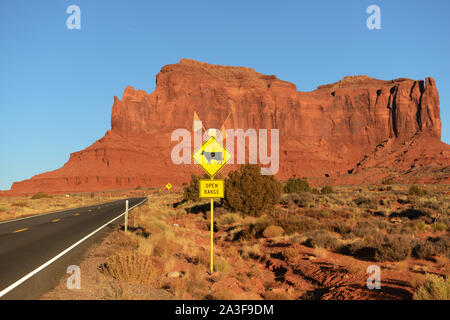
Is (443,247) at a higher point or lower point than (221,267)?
higher

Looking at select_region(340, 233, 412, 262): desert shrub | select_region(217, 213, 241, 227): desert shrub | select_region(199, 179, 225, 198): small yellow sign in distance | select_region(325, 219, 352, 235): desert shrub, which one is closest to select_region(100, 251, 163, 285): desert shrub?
select_region(199, 179, 225, 198): small yellow sign in distance

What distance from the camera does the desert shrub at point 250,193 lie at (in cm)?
2027

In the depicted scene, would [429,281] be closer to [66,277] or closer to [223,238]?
[66,277]

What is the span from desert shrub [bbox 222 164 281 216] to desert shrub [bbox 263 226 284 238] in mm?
5602

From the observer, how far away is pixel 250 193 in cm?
2055

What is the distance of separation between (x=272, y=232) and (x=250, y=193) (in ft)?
20.5

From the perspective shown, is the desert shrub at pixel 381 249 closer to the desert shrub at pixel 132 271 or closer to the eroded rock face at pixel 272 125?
the desert shrub at pixel 132 271

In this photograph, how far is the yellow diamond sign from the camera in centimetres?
853

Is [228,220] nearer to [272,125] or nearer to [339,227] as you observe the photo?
[339,227]

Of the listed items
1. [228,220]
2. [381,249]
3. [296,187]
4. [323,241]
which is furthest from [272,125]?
[381,249]

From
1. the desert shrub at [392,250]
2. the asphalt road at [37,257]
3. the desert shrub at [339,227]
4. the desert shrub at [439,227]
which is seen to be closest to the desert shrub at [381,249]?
the desert shrub at [392,250]

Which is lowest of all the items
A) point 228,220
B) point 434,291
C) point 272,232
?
point 228,220

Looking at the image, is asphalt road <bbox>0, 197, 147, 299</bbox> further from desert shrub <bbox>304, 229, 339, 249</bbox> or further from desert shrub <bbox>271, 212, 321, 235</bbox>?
desert shrub <bbox>271, 212, 321, 235</bbox>
